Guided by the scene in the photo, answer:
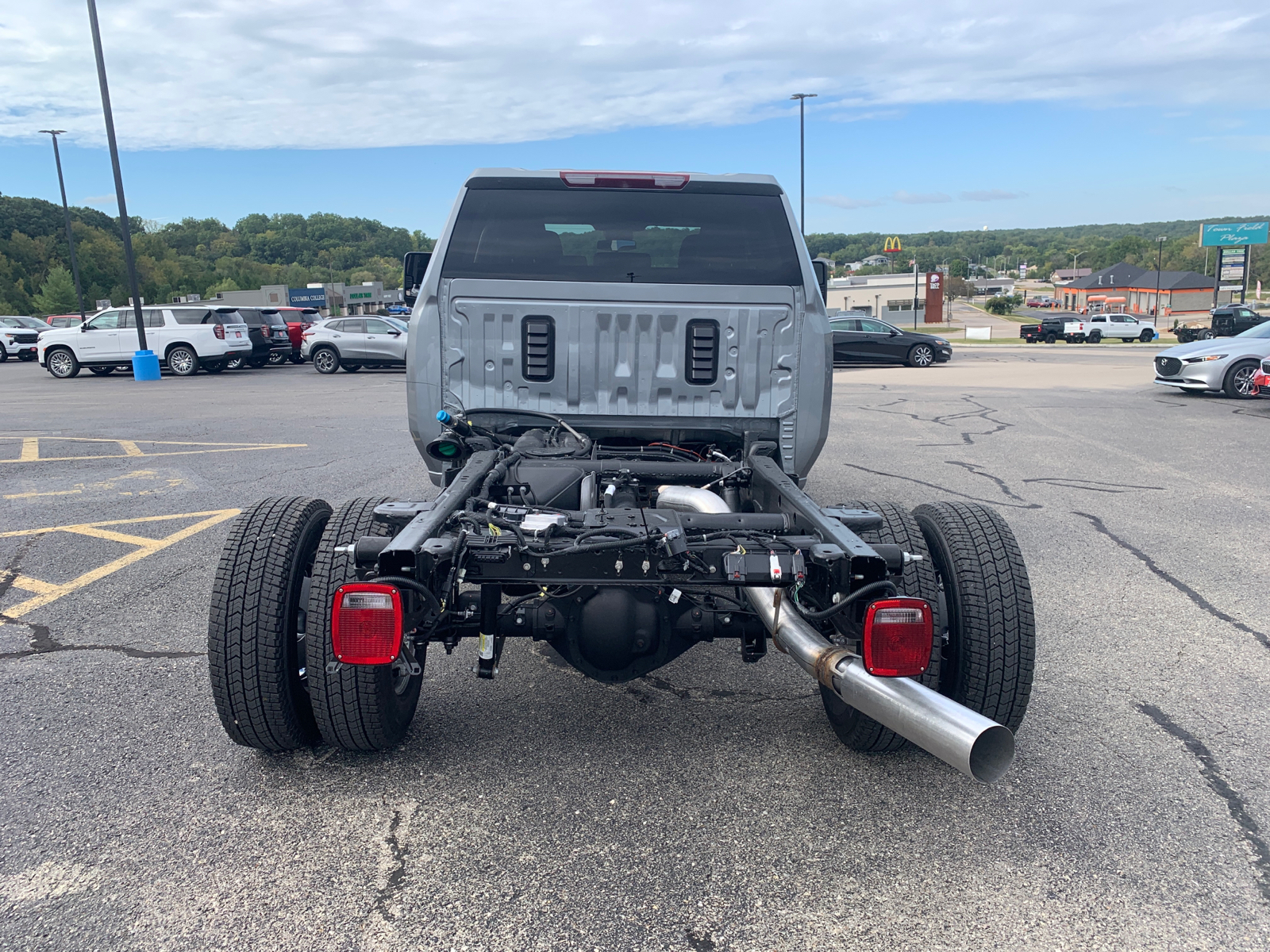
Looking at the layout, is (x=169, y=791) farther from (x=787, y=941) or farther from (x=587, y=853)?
(x=787, y=941)

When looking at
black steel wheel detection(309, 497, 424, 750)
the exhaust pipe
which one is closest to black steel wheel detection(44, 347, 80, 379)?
black steel wheel detection(309, 497, 424, 750)

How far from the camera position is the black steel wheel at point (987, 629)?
302cm

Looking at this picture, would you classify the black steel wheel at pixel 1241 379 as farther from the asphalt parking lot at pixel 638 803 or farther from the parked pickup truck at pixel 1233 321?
the parked pickup truck at pixel 1233 321

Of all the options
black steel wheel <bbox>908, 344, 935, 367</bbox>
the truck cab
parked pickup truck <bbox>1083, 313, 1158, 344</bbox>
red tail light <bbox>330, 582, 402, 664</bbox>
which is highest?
the truck cab

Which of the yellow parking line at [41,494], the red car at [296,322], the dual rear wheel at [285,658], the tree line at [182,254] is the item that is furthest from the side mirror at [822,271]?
the tree line at [182,254]

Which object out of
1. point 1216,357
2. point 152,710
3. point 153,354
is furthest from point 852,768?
point 153,354

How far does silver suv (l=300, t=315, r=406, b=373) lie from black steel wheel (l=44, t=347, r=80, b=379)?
17.9 ft

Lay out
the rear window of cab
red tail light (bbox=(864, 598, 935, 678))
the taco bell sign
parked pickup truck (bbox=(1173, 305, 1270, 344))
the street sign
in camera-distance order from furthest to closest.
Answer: the street sign → the taco bell sign → parked pickup truck (bbox=(1173, 305, 1270, 344)) → the rear window of cab → red tail light (bbox=(864, 598, 935, 678))

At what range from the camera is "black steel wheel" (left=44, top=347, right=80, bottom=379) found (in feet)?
74.8

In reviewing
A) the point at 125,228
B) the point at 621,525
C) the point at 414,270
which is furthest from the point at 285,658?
the point at 125,228

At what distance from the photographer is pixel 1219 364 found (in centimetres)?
1517

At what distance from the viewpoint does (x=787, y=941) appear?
2.35 meters

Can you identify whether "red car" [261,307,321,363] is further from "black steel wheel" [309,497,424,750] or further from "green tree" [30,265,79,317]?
"green tree" [30,265,79,317]

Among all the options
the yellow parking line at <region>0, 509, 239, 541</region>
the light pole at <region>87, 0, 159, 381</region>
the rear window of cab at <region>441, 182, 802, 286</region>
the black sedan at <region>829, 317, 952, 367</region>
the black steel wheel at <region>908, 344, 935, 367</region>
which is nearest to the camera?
the rear window of cab at <region>441, 182, 802, 286</region>
